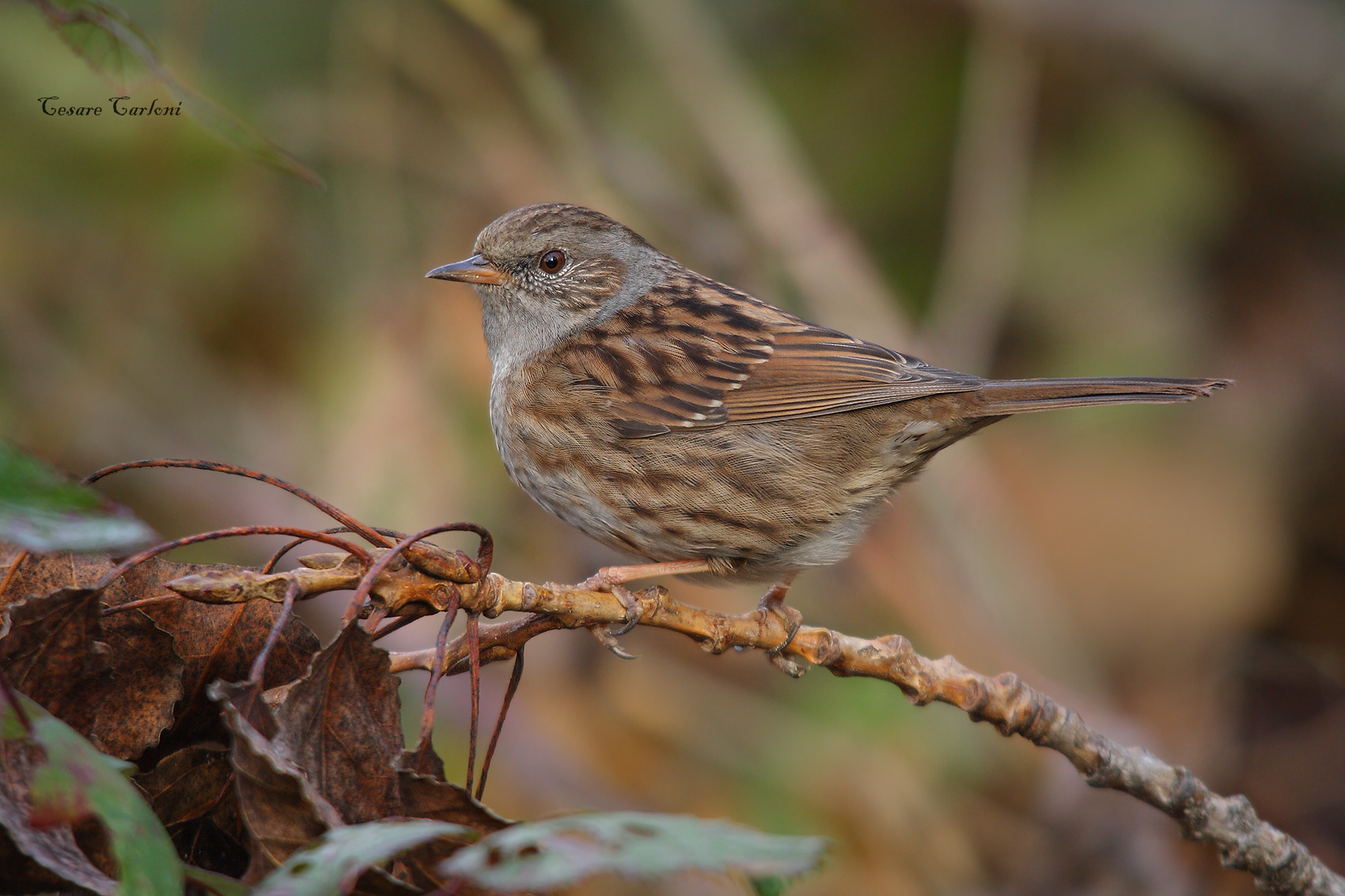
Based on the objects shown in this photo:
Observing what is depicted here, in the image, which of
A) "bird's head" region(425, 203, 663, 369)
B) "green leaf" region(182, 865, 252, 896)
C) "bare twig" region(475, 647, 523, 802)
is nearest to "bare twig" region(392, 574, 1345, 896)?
"bare twig" region(475, 647, 523, 802)

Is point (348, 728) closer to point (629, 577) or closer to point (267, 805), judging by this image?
point (267, 805)

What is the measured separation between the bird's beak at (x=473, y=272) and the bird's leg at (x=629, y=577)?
1240 millimetres

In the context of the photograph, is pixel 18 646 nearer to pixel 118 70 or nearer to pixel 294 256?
pixel 118 70

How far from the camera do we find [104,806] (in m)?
1.26

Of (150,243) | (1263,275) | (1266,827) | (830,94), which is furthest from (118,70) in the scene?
(1263,275)

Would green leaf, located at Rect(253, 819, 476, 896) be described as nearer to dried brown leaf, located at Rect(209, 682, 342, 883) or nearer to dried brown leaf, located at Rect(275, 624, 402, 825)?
dried brown leaf, located at Rect(209, 682, 342, 883)

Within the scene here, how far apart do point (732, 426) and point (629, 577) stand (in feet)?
2.16

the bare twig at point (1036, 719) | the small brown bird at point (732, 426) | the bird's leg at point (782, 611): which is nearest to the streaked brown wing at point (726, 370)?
the small brown bird at point (732, 426)

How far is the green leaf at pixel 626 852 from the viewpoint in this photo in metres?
1.19

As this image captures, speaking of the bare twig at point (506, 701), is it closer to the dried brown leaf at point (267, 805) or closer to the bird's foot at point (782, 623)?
the dried brown leaf at point (267, 805)

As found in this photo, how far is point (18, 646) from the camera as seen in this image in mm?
1679

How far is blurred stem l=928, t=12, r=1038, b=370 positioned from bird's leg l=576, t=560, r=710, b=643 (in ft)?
8.26

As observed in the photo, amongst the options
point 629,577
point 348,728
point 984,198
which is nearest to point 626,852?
point 348,728

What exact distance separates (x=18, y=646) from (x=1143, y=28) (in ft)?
20.0
